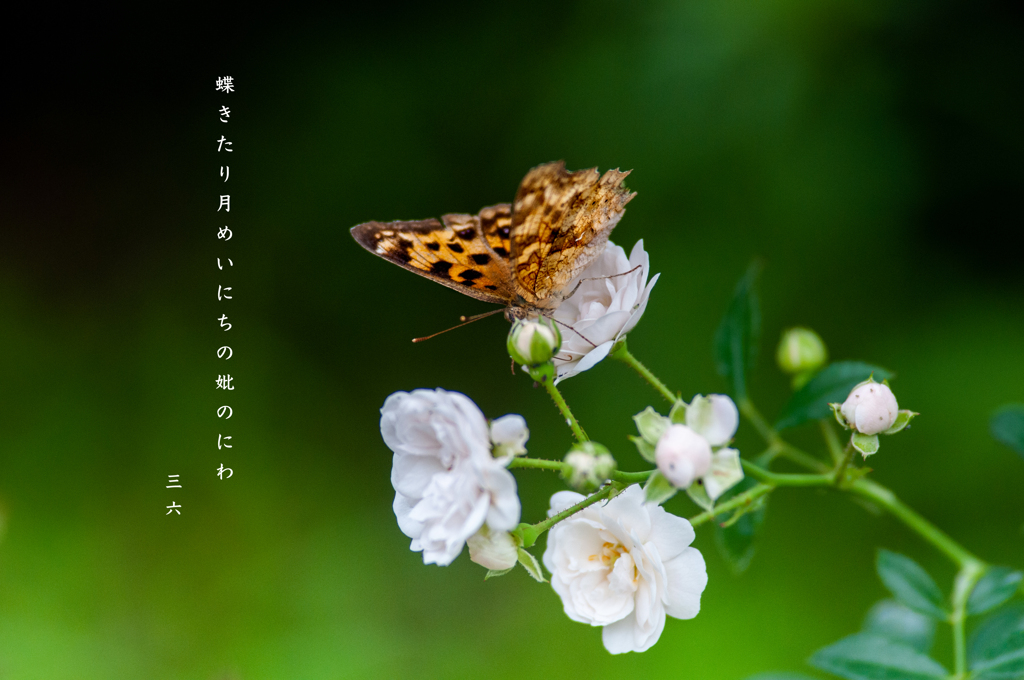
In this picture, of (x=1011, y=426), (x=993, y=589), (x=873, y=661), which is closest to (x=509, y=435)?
(x=873, y=661)

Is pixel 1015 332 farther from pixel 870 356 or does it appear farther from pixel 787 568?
pixel 787 568

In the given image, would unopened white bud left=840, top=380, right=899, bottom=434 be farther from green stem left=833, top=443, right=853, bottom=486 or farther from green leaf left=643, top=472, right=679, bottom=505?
green leaf left=643, top=472, right=679, bottom=505

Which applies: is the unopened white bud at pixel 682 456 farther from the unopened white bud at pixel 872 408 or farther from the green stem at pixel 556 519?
the unopened white bud at pixel 872 408

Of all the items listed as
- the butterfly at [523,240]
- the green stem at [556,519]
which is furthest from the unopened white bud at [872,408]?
the butterfly at [523,240]

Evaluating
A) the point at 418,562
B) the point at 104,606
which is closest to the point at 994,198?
the point at 418,562

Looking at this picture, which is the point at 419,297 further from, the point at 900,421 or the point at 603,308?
the point at 900,421
